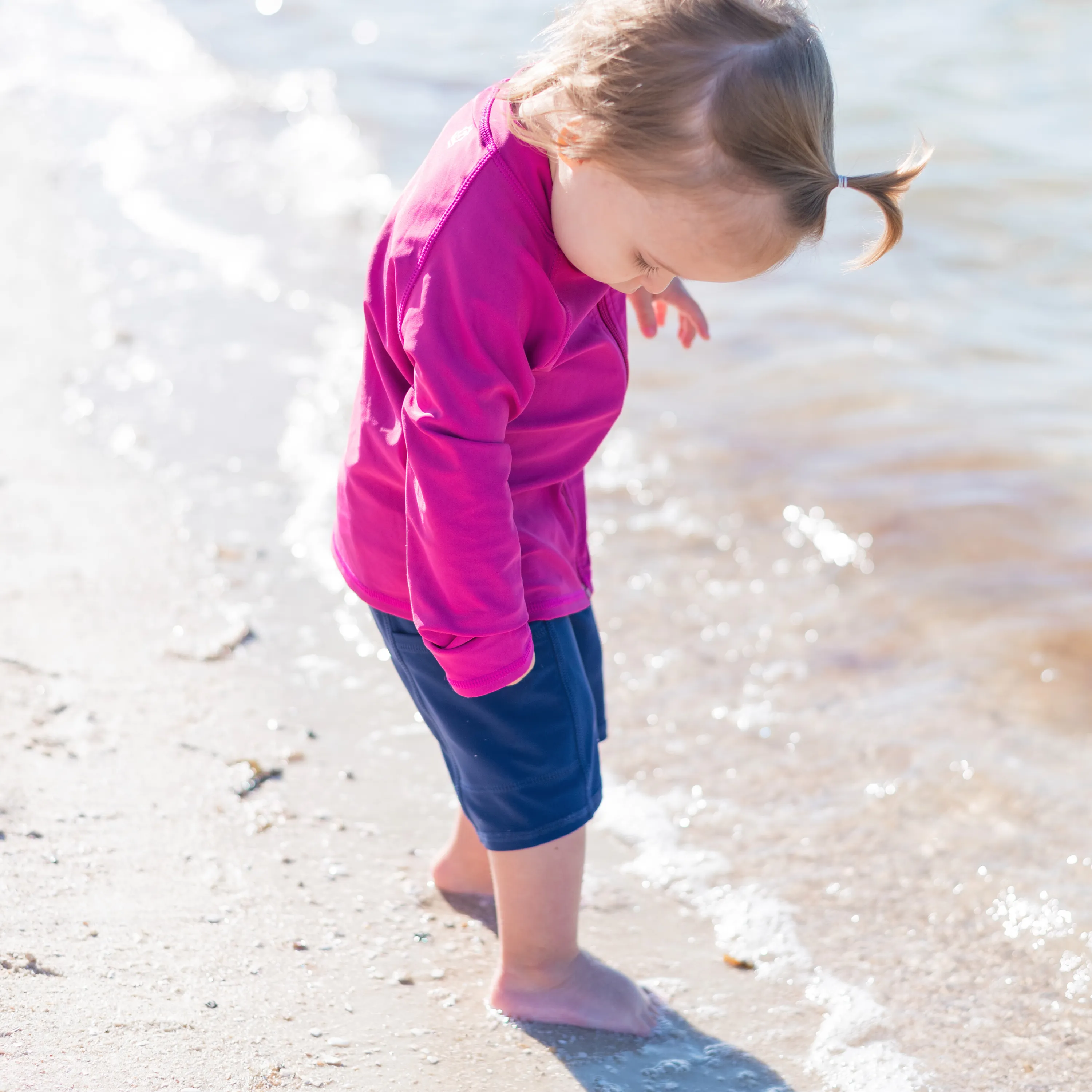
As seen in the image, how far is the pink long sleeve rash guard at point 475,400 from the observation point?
59.5 inches

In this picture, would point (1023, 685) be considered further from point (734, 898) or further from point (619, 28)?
point (619, 28)

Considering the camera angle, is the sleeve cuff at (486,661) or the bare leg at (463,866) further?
the bare leg at (463,866)

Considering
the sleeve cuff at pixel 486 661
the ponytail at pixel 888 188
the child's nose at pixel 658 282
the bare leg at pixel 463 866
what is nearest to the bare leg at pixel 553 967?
the bare leg at pixel 463 866

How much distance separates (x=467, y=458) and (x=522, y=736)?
45 cm

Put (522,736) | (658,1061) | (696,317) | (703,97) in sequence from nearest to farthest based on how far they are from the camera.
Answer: (703,97) → (522,736) → (658,1061) → (696,317)

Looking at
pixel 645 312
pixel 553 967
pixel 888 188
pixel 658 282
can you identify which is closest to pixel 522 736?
pixel 553 967

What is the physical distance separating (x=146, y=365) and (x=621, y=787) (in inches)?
87.5

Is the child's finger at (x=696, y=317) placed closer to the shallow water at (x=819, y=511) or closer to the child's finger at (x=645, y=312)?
the child's finger at (x=645, y=312)

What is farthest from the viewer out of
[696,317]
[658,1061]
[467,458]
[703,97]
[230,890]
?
[696,317]

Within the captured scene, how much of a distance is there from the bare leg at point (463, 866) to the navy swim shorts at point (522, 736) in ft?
0.94

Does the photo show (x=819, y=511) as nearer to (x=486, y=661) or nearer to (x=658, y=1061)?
(x=658, y=1061)

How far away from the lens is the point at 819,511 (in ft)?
11.5

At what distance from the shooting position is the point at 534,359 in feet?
5.29

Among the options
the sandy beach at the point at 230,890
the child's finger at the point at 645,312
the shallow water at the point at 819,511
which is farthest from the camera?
the shallow water at the point at 819,511
